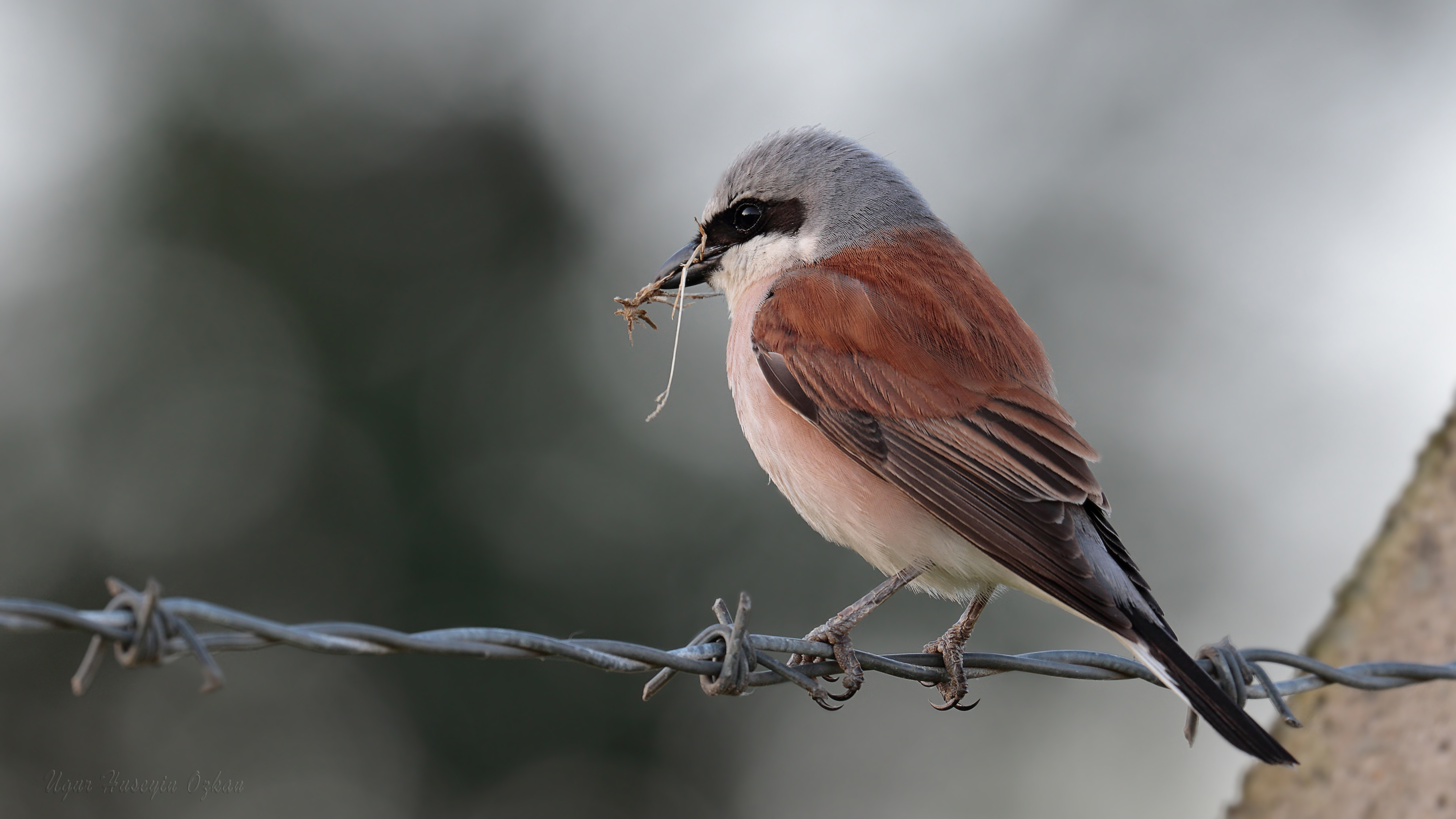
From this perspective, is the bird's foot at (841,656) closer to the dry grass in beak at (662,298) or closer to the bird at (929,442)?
the bird at (929,442)

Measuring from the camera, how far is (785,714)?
8.47 metres

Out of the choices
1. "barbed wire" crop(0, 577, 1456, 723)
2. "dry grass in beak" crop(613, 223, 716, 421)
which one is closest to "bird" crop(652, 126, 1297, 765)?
"barbed wire" crop(0, 577, 1456, 723)

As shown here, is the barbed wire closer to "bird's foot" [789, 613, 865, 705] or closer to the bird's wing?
"bird's foot" [789, 613, 865, 705]

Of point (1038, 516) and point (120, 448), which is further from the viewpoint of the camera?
point (120, 448)

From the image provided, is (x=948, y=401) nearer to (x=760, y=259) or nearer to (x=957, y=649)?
(x=957, y=649)

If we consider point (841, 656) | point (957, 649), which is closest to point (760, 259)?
point (957, 649)

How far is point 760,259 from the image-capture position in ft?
13.4

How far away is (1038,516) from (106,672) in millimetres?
6313

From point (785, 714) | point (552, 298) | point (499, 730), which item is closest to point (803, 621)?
point (785, 714)

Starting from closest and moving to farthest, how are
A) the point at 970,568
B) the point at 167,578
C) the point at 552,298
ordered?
the point at 970,568 < the point at 167,578 < the point at 552,298

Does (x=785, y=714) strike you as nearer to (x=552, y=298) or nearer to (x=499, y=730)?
(x=499, y=730)

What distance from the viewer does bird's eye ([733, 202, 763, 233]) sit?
420 cm

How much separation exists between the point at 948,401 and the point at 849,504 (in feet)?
1.40

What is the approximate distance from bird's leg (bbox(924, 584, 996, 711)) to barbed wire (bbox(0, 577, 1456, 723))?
0.11 feet
